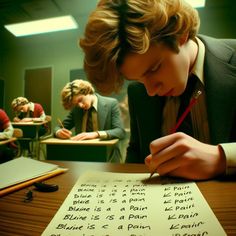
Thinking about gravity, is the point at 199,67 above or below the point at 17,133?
above

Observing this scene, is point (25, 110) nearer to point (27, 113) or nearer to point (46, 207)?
point (27, 113)

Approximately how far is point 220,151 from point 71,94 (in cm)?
192

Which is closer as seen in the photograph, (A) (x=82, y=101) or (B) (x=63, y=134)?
(B) (x=63, y=134)

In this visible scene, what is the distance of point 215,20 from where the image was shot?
350 centimetres

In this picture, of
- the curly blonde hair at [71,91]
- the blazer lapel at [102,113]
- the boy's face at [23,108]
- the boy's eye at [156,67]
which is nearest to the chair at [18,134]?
the boy's face at [23,108]

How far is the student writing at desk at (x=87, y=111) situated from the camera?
225 centimetres

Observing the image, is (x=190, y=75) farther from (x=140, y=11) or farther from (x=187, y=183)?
(x=187, y=183)

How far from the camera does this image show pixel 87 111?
2.31m

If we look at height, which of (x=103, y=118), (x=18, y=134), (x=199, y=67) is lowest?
(x=18, y=134)

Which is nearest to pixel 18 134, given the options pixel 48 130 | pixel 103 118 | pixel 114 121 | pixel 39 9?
pixel 48 130

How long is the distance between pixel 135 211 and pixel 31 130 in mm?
1694

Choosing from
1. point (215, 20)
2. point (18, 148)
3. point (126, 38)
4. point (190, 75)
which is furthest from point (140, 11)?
point (215, 20)

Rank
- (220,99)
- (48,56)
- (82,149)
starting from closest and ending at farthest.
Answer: (220,99) → (82,149) → (48,56)

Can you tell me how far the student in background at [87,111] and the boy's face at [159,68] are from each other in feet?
5.13
